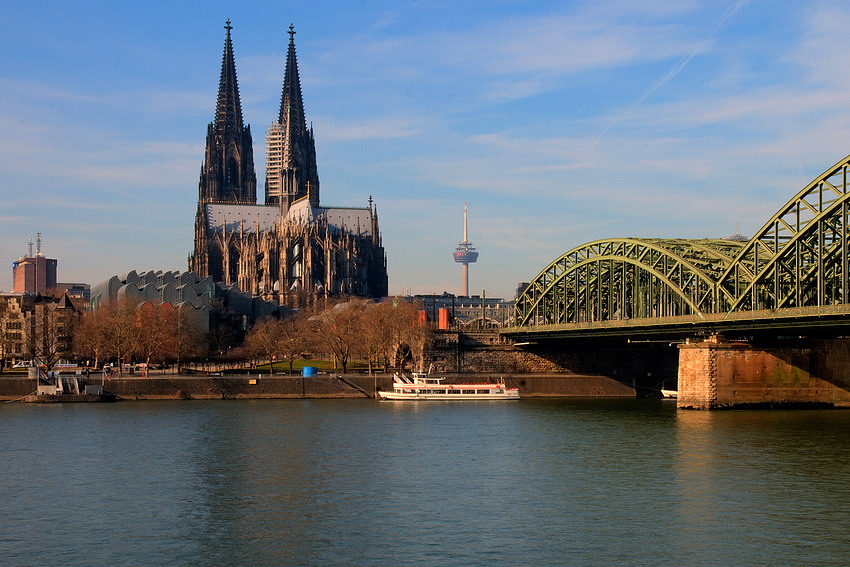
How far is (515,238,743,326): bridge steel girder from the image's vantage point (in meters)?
83.8

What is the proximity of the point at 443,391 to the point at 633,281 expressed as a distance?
17.4 meters

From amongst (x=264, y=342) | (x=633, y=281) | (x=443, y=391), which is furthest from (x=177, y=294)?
(x=633, y=281)

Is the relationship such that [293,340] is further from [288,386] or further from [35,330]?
[288,386]

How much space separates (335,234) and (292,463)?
14103 centimetres

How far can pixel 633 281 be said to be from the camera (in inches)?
3711

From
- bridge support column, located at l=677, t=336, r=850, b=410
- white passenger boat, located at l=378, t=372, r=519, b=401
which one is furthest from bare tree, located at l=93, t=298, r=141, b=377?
bridge support column, located at l=677, t=336, r=850, b=410

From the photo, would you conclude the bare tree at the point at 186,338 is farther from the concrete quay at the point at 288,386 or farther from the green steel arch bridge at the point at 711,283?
the green steel arch bridge at the point at 711,283

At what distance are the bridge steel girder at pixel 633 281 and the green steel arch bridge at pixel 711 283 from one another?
100 mm

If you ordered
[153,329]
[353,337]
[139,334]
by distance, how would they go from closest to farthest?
[139,334], [353,337], [153,329]

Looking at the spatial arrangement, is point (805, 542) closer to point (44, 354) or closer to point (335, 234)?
point (44, 354)

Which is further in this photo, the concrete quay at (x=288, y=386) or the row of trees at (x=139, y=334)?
the row of trees at (x=139, y=334)

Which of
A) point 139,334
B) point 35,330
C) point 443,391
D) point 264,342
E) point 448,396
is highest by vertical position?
point 35,330

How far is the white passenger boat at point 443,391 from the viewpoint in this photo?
311 ft

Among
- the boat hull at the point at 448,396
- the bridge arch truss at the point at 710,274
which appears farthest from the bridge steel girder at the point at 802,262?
the boat hull at the point at 448,396
